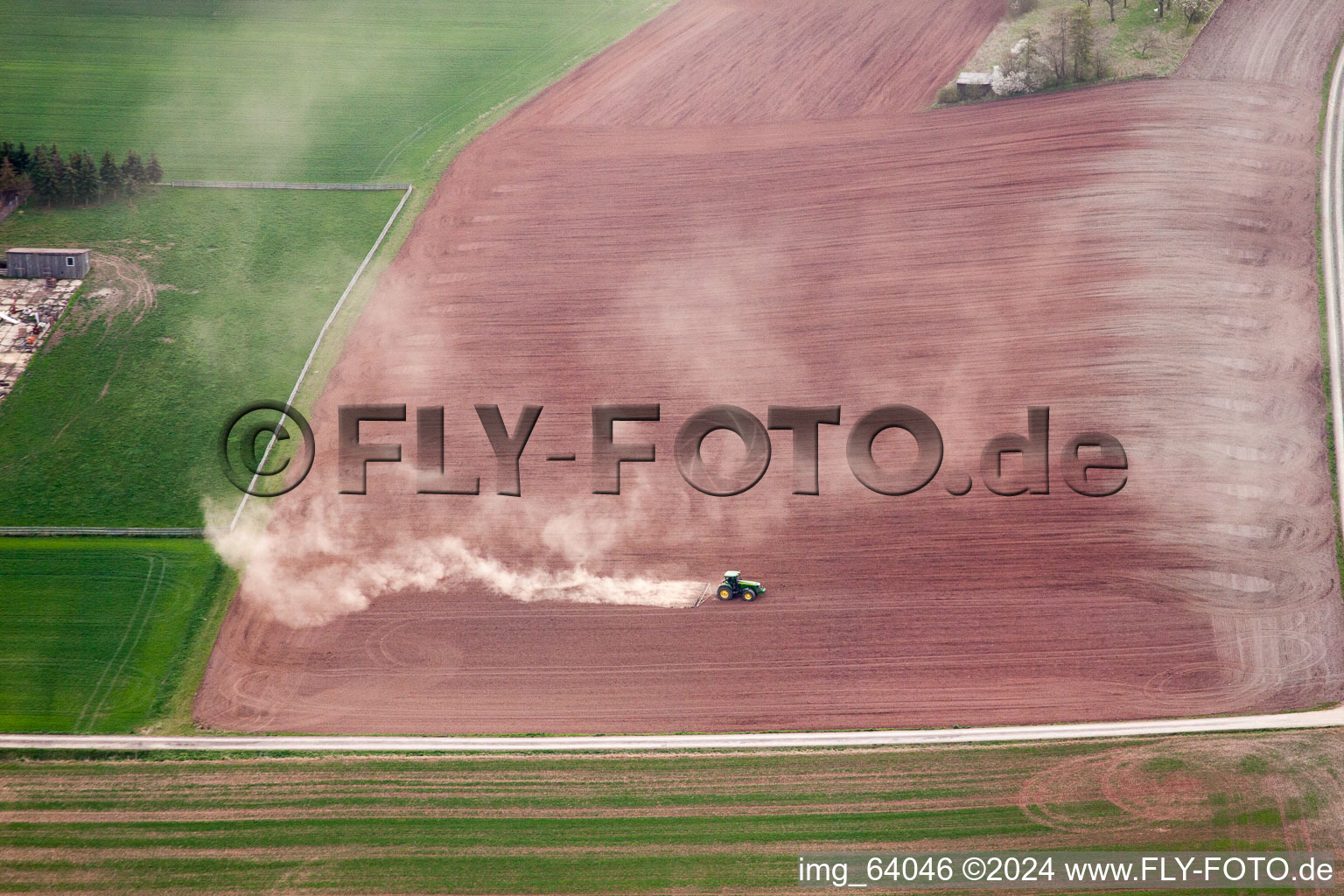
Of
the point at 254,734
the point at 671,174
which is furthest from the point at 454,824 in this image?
the point at 671,174

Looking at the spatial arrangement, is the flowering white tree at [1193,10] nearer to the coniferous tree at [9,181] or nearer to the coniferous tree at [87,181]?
the coniferous tree at [87,181]

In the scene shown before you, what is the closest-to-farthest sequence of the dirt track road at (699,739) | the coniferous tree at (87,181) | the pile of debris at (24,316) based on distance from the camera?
the dirt track road at (699,739) → the pile of debris at (24,316) → the coniferous tree at (87,181)

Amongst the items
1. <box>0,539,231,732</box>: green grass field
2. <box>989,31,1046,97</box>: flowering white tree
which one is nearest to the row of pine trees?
<box>0,539,231,732</box>: green grass field

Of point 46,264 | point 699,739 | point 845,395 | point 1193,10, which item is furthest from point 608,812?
point 1193,10

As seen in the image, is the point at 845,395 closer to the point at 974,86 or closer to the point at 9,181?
the point at 974,86

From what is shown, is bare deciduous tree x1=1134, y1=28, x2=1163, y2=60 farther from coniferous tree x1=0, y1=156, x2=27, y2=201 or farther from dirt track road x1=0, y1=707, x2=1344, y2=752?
coniferous tree x1=0, y1=156, x2=27, y2=201

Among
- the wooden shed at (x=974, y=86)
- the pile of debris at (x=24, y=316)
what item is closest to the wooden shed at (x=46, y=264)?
the pile of debris at (x=24, y=316)
